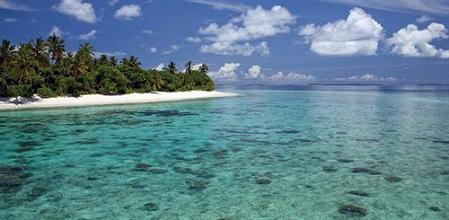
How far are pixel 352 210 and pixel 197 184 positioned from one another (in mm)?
5868

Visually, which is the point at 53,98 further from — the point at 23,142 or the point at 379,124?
the point at 379,124

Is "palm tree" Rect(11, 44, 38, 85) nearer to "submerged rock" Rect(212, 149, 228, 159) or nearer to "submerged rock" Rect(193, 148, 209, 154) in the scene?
"submerged rock" Rect(193, 148, 209, 154)

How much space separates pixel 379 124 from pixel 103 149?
2652 centimetres

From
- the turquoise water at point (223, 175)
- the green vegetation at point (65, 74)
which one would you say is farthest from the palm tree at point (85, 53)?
the turquoise water at point (223, 175)

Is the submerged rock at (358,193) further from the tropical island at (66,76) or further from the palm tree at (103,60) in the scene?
the palm tree at (103,60)

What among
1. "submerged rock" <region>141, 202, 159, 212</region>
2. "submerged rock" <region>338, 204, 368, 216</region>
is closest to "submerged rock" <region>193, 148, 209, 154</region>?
"submerged rock" <region>141, 202, 159, 212</region>

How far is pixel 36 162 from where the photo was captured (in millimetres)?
20156

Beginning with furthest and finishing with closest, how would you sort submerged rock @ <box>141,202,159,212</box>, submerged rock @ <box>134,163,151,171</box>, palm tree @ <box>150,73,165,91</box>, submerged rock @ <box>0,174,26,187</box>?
palm tree @ <box>150,73,165,91</box>, submerged rock @ <box>134,163,151,171</box>, submerged rock @ <box>0,174,26,187</box>, submerged rock @ <box>141,202,159,212</box>

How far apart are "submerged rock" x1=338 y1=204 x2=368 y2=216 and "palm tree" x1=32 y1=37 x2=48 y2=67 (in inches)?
2713

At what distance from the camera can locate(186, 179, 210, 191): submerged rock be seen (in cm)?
1547

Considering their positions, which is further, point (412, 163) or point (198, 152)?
point (198, 152)

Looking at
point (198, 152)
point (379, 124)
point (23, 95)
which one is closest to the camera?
point (198, 152)

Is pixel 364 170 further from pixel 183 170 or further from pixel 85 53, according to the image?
pixel 85 53

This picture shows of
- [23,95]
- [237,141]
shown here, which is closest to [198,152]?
[237,141]
